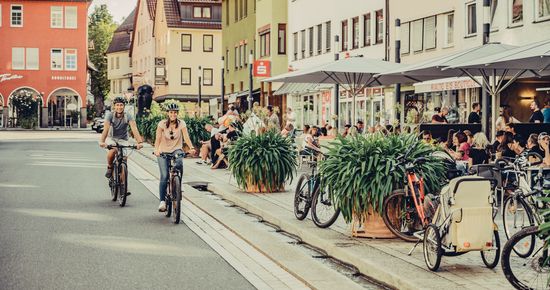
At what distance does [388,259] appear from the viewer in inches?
413

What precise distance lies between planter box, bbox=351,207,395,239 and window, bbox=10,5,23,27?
85525mm

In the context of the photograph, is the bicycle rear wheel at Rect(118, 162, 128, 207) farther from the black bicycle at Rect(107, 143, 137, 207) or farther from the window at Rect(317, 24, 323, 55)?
the window at Rect(317, 24, 323, 55)

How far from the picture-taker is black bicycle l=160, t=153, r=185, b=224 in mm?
15039

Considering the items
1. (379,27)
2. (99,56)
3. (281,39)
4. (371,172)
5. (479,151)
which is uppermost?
(99,56)

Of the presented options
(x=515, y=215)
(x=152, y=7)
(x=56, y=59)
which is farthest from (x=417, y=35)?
(x=152, y=7)

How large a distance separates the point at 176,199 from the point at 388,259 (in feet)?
17.4

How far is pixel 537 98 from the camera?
34.8 m

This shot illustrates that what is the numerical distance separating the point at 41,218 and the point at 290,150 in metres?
5.37

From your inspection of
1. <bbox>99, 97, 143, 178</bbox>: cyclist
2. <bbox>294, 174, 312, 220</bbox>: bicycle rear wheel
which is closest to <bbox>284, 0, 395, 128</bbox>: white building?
<bbox>99, 97, 143, 178</bbox>: cyclist

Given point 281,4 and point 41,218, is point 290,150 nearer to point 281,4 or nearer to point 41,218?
point 41,218

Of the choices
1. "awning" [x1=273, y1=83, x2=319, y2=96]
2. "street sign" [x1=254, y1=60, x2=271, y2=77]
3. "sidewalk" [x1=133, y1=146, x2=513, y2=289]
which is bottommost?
"sidewalk" [x1=133, y1=146, x2=513, y2=289]

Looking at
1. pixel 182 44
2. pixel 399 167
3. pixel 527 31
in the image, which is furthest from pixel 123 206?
pixel 182 44

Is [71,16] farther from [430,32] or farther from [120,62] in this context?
[430,32]

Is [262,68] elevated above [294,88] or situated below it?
above
